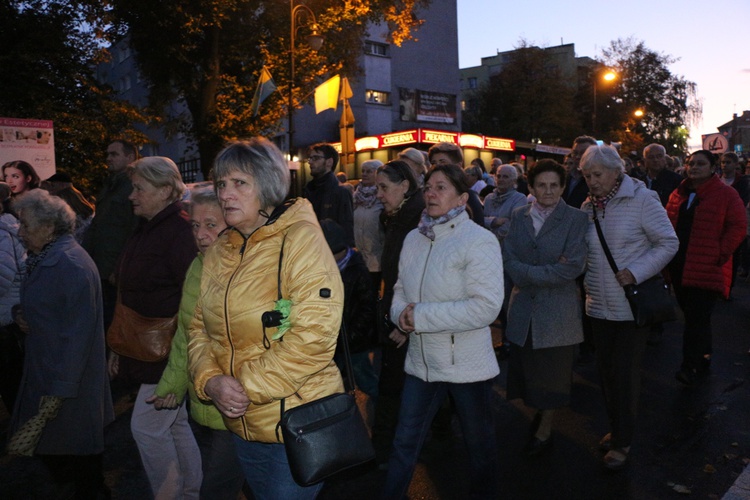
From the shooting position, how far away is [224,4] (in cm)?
1700

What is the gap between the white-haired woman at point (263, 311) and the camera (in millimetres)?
2160

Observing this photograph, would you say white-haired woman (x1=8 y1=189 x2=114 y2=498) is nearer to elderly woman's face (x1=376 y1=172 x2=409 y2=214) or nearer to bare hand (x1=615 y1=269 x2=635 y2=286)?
elderly woman's face (x1=376 y1=172 x2=409 y2=214)

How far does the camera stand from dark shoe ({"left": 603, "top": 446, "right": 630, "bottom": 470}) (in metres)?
3.99

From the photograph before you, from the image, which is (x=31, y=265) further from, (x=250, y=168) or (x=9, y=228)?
(x=250, y=168)

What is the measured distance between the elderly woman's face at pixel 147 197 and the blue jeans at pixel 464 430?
184 centimetres

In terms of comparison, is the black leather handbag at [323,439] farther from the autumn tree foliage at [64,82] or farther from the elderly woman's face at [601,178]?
the autumn tree foliage at [64,82]

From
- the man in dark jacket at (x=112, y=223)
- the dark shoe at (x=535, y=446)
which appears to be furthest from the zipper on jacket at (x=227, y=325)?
the man in dark jacket at (x=112, y=223)

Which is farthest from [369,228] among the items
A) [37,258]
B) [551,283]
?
[37,258]

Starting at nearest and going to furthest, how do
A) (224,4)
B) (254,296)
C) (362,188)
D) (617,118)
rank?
1. (254,296)
2. (362,188)
3. (224,4)
4. (617,118)

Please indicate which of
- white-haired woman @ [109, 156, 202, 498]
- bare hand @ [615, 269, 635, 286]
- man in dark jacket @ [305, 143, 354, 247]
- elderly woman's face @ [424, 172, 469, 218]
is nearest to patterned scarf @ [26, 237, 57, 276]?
white-haired woman @ [109, 156, 202, 498]

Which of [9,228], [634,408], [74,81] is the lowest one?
[634,408]

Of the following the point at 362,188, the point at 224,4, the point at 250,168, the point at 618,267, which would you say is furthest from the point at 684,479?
the point at 224,4

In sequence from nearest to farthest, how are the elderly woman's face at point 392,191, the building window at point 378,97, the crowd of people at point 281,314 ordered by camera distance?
the crowd of people at point 281,314, the elderly woman's face at point 392,191, the building window at point 378,97

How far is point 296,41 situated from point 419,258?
17433 millimetres
